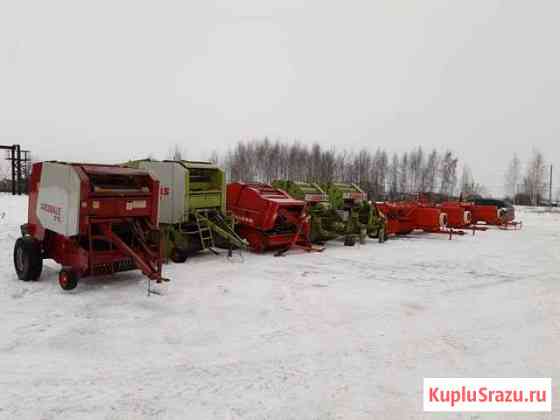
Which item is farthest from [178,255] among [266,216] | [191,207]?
[266,216]

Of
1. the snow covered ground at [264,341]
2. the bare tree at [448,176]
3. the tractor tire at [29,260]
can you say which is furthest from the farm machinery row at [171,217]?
the bare tree at [448,176]

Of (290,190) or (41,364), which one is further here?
(290,190)

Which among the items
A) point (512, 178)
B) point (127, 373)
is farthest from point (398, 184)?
point (127, 373)

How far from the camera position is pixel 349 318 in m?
5.82

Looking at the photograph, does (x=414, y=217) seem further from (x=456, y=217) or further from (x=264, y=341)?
(x=264, y=341)

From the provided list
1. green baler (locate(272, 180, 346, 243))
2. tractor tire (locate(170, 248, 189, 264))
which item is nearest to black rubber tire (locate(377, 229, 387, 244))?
green baler (locate(272, 180, 346, 243))

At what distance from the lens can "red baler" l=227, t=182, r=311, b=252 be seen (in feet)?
36.5

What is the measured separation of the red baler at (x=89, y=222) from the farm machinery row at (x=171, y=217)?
16mm

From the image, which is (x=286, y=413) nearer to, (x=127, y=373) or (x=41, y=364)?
(x=127, y=373)

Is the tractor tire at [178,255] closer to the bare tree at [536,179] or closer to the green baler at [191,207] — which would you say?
the green baler at [191,207]

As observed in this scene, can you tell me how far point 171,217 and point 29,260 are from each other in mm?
3207

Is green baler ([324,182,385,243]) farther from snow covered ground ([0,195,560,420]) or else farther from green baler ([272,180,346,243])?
snow covered ground ([0,195,560,420])

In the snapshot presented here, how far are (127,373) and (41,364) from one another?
0.88 meters

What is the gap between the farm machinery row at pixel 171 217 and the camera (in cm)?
689
